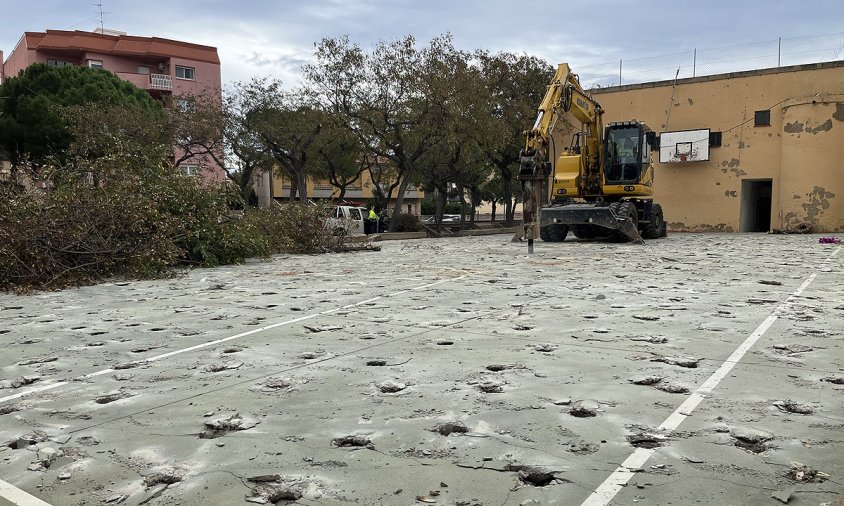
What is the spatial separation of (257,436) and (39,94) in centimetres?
3555

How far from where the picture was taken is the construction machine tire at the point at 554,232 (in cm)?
2291

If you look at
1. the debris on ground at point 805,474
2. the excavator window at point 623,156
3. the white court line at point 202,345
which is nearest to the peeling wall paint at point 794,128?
the excavator window at point 623,156

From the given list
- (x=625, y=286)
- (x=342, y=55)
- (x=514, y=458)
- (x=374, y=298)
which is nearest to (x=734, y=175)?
(x=342, y=55)

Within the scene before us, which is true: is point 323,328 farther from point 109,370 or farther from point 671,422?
point 671,422

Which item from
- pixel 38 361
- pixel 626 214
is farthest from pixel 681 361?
pixel 626 214

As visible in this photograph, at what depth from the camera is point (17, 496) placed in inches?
118

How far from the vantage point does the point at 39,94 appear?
33031mm

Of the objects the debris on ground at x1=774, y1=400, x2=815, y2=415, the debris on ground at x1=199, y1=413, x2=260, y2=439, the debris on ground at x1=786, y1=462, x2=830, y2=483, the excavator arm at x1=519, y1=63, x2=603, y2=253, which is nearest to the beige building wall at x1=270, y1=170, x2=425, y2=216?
the excavator arm at x1=519, y1=63, x2=603, y2=253

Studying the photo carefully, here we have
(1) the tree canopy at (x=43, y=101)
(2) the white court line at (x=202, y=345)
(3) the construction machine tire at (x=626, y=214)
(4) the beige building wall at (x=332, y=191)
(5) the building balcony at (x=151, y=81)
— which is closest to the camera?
(2) the white court line at (x=202, y=345)

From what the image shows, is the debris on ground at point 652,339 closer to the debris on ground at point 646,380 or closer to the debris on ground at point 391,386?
the debris on ground at point 646,380

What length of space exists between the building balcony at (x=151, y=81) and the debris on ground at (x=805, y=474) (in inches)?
1981

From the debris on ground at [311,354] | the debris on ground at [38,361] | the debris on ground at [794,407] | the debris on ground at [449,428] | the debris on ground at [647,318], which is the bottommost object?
the debris on ground at [38,361]

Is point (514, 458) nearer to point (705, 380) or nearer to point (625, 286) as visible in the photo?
point (705, 380)

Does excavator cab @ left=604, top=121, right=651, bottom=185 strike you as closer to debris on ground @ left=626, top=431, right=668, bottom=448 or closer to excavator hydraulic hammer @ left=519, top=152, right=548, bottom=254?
excavator hydraulic hammer @ left=519, top=152, right=548, bottom=254
